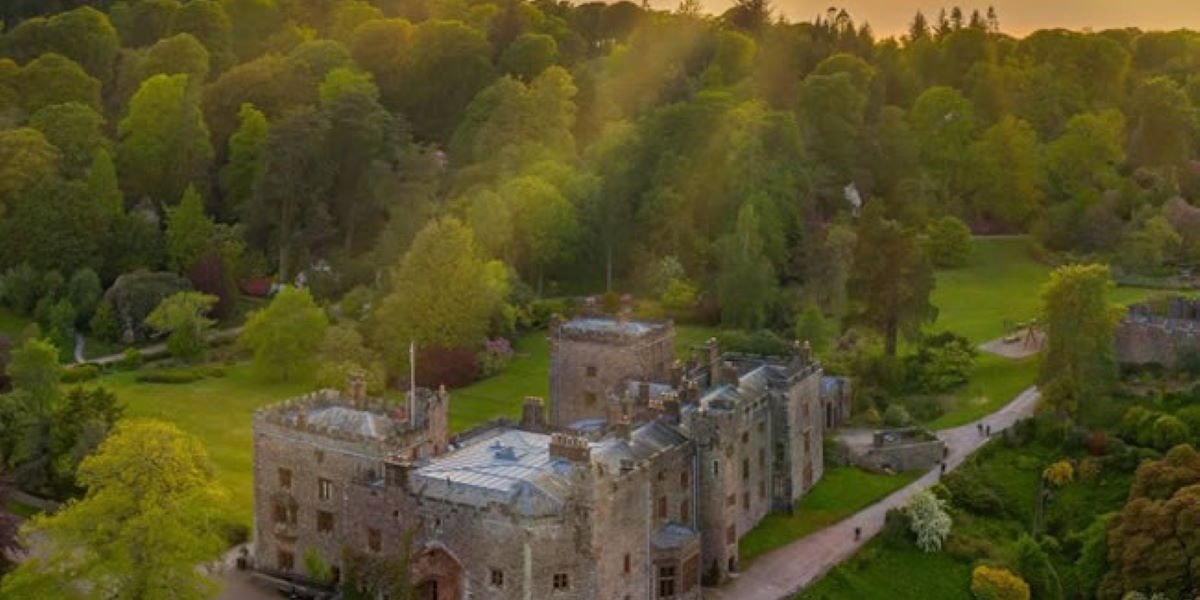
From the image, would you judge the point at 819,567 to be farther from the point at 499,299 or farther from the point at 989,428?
the point at 499,299

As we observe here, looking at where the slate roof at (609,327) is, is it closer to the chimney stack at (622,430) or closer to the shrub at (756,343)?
the shrub at (756,343)

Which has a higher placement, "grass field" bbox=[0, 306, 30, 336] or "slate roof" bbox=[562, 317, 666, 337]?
"slate roof" bbox=[562, 317, 666, 337]

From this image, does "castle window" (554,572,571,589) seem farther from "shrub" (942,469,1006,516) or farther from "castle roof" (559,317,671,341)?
"shrub" (942,469,1006,516)

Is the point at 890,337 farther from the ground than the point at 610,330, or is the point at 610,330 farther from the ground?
the point at 610,330

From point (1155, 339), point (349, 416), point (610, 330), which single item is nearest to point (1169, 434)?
point (1155, 339)

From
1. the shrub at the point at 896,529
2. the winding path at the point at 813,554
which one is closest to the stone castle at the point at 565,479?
the winding path at the point at 813,554

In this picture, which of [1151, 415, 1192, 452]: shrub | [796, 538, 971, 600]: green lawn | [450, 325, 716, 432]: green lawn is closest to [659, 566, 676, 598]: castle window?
[796, 538, 971, 600]: green lawn

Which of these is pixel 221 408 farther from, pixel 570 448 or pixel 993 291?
pixel 993 291
